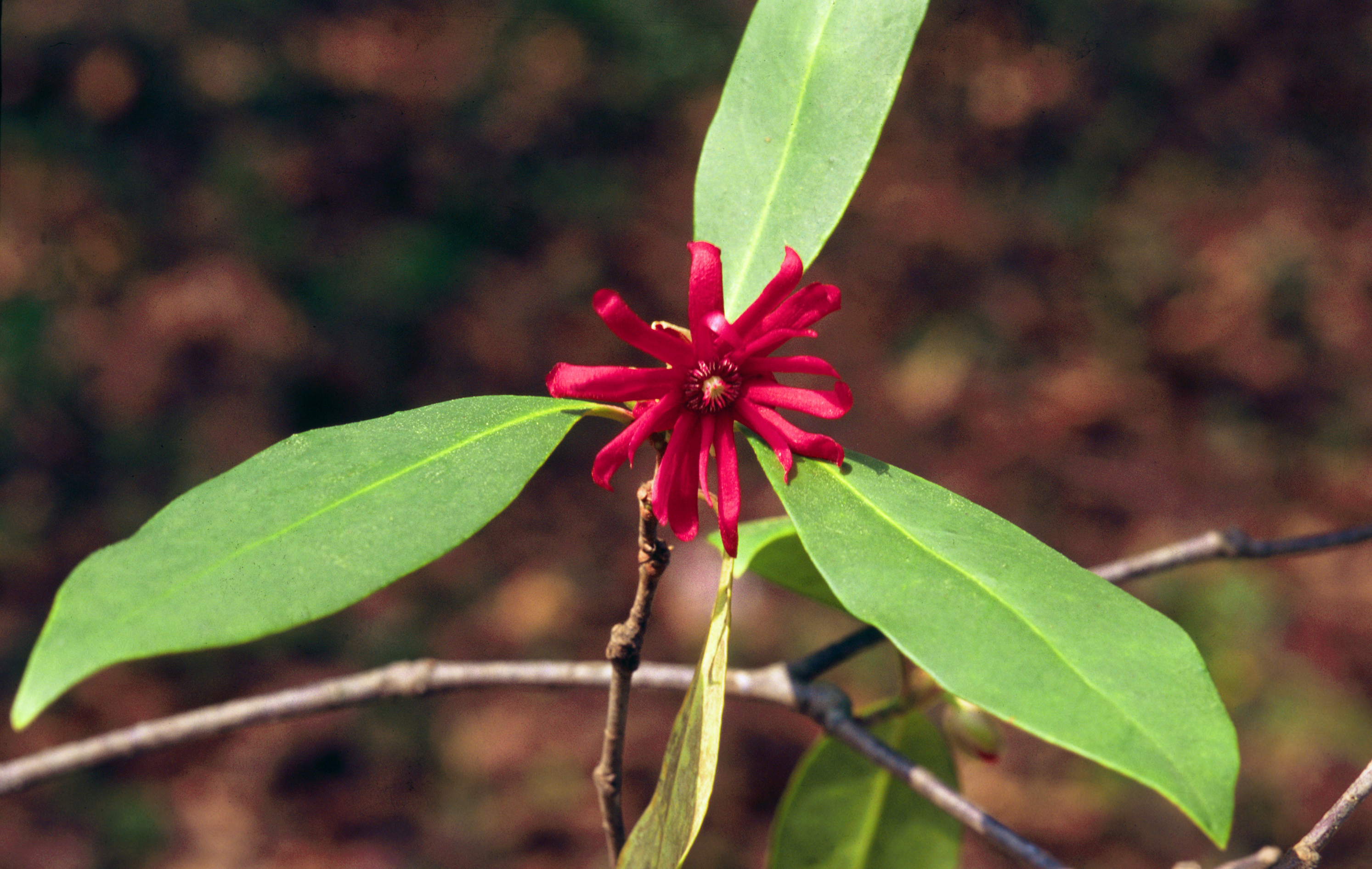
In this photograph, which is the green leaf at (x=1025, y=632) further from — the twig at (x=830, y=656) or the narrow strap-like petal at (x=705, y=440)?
the twig at (x=830, y=656)

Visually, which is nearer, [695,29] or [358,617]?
[358,617]

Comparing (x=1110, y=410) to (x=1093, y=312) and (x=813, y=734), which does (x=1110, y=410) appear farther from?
(x=813, y=734)

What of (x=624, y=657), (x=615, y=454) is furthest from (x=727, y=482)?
(x=624, y=657)

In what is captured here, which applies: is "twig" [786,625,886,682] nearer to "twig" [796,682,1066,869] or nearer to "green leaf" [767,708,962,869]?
"twig" [796,682,1066,869]

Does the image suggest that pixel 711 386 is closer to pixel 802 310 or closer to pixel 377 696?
pixel 802 310

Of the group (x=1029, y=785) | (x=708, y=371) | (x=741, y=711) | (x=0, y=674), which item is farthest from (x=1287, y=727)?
(x=0, y=674)

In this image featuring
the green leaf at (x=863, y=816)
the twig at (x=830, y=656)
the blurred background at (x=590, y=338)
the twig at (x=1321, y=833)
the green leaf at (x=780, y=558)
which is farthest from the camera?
the blurred background at (x=590, y=338)

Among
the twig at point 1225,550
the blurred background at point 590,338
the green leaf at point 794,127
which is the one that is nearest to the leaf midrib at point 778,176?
the green leaf at point 794,127

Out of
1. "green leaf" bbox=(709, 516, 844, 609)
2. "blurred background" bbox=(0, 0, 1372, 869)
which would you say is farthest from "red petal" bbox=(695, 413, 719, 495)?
"blurred background" bbox=(0, 0, 1372, 869)
